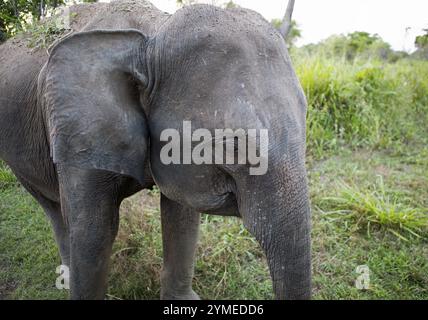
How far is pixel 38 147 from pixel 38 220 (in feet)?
6.02

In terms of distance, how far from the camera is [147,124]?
1.96 m

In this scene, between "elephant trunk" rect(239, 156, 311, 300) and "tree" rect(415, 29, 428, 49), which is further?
"tree" rect(415, 29, 428, 49)

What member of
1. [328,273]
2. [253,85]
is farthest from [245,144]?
[328,273]

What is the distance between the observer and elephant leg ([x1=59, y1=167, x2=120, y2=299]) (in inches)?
77.2

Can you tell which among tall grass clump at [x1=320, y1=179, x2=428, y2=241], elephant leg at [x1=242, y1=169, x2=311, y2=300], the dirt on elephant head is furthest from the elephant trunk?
tall grass clump at [x1=320, y1=179, x2=428, y2=241]

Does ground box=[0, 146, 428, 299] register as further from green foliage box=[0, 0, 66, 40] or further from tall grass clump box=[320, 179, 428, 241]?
green foliage box=[0, 0, 66, 40]

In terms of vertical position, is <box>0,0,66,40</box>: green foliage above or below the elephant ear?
above

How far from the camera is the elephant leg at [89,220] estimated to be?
196 cm

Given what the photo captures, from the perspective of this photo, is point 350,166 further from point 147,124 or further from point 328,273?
point 147,124

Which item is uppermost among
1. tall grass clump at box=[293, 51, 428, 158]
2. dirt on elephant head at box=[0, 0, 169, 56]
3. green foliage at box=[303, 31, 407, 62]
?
dirt on elephant head at box=[0, 0, 169, 56]

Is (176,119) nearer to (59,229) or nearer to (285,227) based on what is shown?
(285,227)

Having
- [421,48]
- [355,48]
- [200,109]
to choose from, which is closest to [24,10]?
[200,109]

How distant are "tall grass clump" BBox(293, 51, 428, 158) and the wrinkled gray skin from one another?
13.4 feet
